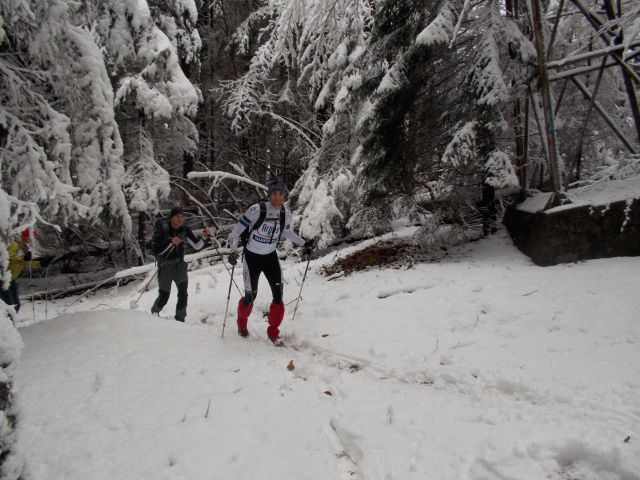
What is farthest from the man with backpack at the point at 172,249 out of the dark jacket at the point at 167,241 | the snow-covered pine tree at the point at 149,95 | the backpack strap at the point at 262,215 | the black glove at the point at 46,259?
the black glove at the point at 46,259

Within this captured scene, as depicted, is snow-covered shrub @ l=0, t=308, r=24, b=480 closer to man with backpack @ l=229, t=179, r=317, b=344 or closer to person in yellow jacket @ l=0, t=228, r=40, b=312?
man with backpack @ l=229, t=179, r=317, b=344

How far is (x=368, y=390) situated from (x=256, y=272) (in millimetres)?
2649

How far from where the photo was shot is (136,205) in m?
9.72

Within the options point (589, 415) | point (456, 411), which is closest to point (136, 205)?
point (456, 411)

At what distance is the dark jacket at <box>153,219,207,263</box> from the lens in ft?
19.9

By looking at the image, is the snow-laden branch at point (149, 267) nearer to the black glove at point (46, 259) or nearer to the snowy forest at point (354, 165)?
the snowy forest at point (354, 165)

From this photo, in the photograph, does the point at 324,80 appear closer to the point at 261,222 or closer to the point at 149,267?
the point at 149,267

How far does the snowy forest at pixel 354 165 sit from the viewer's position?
9.70ft

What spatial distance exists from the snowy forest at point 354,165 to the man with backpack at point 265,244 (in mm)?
791

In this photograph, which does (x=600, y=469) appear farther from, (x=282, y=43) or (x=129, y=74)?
(x=129, y=74)

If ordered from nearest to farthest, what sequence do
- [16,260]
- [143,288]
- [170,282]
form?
[16,260]
[170,282]
[143,288]

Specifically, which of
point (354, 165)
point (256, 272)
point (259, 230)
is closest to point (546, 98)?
point (354, 165)

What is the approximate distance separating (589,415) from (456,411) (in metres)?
1.03

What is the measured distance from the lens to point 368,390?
3.77m
